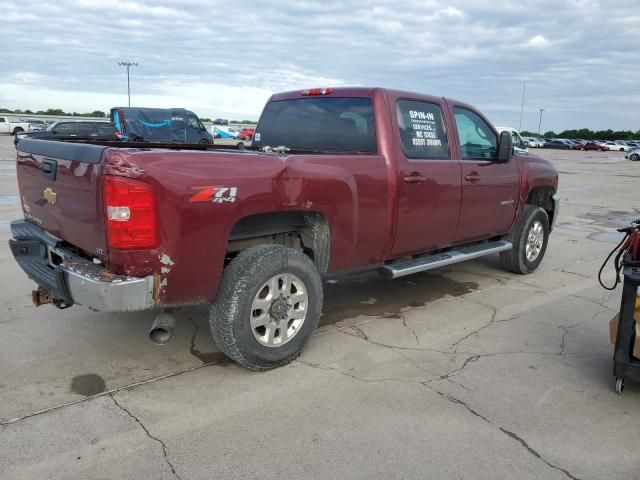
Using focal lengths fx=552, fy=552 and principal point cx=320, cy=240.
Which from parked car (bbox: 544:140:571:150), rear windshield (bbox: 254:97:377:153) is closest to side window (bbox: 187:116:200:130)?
rear windshield (bbox: 254:97:377:153)

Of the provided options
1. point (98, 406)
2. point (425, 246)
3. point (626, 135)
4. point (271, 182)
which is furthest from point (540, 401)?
point (626, 135)

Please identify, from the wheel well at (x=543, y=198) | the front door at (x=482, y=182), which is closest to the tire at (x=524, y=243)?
the wheel well at (x=543, y=198)

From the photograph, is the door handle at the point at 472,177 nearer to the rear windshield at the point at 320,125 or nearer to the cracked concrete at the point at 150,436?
the rear windshield at the point at 320,125

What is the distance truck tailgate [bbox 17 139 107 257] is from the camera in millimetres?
3150

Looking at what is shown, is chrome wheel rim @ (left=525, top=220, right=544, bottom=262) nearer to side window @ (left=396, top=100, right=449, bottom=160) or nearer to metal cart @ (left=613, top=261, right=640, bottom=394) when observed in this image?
side window @ (left=396, top=100, right=449, bottom=160)

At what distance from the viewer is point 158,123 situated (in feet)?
66.6

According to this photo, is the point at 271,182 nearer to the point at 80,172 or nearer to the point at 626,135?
the point at 80,172

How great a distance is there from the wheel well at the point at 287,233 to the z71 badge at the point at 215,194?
316 mm

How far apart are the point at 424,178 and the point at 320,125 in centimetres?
108

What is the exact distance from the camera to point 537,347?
14.4 feet

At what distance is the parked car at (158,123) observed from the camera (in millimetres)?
19953

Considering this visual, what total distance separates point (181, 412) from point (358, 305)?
7.90 ft

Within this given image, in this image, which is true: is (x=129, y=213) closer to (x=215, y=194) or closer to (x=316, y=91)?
(x=215, y=194)

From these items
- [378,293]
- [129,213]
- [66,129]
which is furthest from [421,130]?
[66,129]
